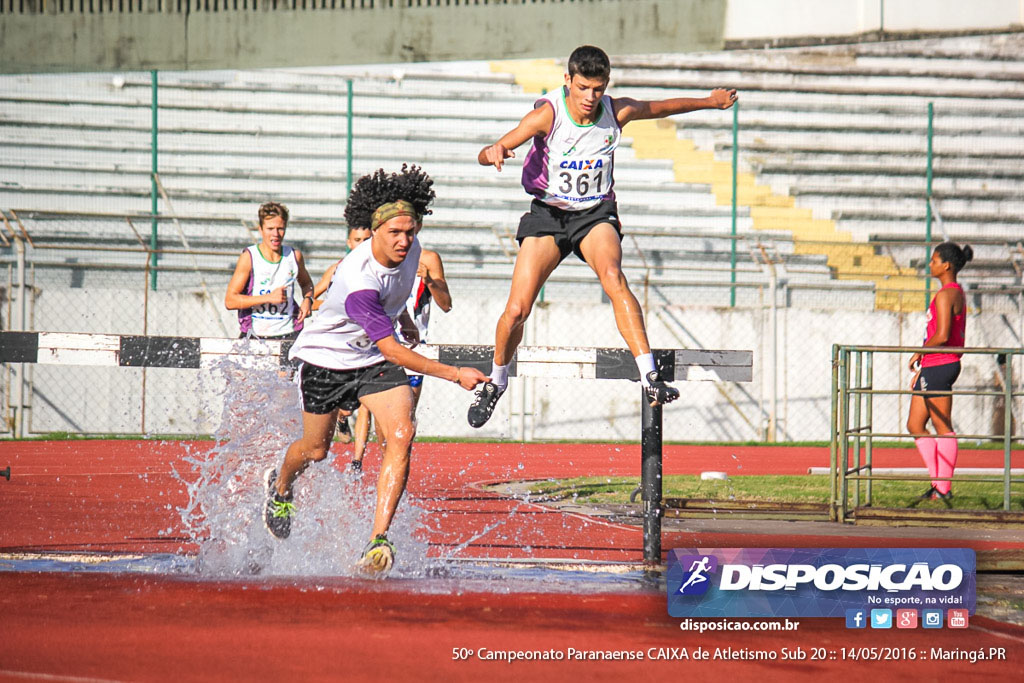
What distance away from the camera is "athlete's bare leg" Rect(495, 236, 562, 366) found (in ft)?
20.2

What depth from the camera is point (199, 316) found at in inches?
609

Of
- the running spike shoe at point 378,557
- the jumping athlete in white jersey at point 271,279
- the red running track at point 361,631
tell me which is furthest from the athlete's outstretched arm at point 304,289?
the running spike shoe at point 378,557

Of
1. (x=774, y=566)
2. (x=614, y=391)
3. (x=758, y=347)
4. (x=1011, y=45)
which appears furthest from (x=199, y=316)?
(x=1011, y=45)

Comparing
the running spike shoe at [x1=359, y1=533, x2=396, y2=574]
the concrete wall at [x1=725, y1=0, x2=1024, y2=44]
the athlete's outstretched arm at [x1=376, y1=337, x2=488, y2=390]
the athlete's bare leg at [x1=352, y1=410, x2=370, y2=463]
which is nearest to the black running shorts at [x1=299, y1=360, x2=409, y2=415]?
the athlete's outstretched arm at [x1=376, y1=337, x2=488, y2=390]

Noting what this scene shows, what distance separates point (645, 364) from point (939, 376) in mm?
3687

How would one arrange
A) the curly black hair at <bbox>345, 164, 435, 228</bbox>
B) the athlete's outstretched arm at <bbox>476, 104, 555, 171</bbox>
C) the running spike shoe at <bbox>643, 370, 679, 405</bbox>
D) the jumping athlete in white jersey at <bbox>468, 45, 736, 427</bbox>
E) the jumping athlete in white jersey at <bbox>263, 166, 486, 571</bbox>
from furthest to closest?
the jumping athlete in white jersey at <bbox>468, 45, 736, 427</bbox>, the athlete's outstretched arm at <bbox>476, 104, 555, 171</bbox>, the running spike shoe at <bbox>643, 370, 679, 405</bbox>, the curly black hair at <bbox>345, 164, 435, 228</bbox>, the jumping athlete in white jersey at <bbox>263, 166, 486, 571</bbox>

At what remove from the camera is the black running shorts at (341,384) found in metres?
5.37

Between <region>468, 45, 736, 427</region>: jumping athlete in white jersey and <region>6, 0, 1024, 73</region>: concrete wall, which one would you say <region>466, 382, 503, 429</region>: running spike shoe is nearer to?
<region>468, 45, 736, 427</region>: jumping athlete in white jersey

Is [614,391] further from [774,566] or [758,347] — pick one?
[774,566]

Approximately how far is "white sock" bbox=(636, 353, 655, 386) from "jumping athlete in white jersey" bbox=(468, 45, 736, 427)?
59mm

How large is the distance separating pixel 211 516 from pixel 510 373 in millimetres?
1640

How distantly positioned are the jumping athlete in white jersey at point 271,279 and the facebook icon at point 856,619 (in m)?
5.28

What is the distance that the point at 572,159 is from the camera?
245 inches

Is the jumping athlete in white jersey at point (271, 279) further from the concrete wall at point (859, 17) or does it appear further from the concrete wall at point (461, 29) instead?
the concrete wall at point (859, 17)
